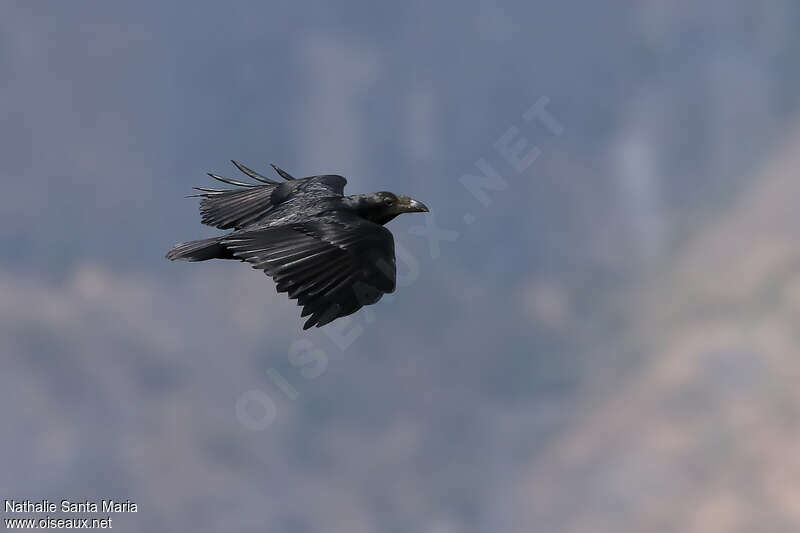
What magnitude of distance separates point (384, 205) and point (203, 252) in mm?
4308

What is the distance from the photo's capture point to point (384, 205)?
21031 mm

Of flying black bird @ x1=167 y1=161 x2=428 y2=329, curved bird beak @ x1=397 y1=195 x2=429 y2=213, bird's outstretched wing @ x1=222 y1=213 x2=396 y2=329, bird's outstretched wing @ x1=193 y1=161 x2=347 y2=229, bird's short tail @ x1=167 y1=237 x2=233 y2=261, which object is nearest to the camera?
bird's outstretched wing @ x1=222 y1=213 x2=396 y2=329

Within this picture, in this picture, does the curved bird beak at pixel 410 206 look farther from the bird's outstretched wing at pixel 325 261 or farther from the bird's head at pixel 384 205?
the bird's outstretched wing at pixel 325 261

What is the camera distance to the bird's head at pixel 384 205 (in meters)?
20.9

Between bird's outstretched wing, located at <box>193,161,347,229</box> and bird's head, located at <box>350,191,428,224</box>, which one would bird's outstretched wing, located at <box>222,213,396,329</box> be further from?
bird's outstretched wing, located at <box>193,161,347,229</box>

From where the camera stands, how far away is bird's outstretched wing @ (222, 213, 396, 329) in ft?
54.4

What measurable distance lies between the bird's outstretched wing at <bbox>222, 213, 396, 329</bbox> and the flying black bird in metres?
0.02

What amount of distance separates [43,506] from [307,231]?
7.75m

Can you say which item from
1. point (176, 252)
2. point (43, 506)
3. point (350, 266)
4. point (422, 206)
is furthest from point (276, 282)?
point (43, 506)

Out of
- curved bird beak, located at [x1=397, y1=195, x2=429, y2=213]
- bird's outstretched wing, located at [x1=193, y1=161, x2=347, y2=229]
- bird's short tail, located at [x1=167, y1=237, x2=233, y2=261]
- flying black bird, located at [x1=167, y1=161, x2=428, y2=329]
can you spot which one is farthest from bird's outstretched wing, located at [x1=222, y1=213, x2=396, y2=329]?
bird's outstretched wing, located at [x1=193, y1=161, x2=347, y2=229]

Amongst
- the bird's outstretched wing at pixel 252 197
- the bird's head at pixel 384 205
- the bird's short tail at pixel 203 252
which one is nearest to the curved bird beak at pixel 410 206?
the bird's head at pixel 384 205

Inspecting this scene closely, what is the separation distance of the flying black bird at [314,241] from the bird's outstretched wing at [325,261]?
2cm

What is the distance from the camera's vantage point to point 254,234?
1866cm

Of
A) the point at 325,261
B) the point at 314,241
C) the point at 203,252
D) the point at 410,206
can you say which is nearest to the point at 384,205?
the point at 410,206
